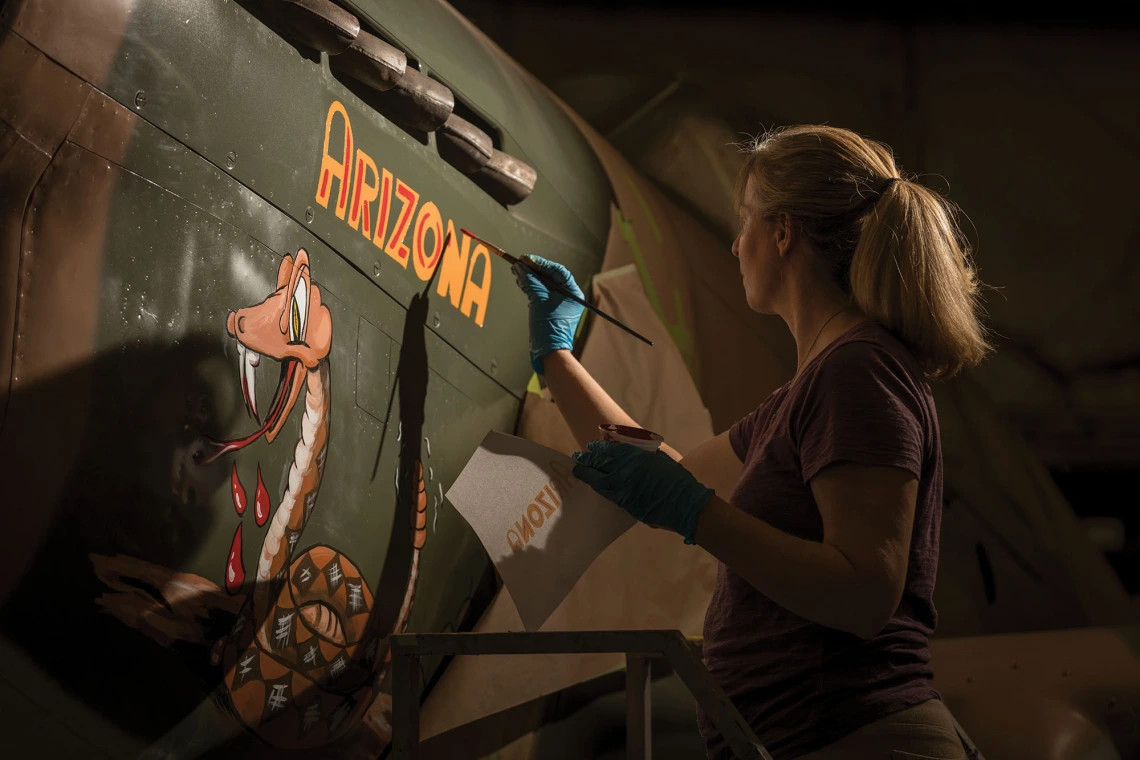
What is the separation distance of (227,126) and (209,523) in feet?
1.82

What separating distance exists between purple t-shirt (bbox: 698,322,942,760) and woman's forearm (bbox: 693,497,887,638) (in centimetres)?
7

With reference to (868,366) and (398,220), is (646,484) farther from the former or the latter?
(398,220)

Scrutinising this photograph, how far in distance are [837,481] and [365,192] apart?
0.95 metres

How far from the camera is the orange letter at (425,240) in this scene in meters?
1.76

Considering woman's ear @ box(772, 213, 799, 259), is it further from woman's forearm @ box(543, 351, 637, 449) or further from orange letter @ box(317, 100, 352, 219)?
orange letter @ box(317, 100, 352, 219)

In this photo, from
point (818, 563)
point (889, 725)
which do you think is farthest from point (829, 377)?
point (889, 725)

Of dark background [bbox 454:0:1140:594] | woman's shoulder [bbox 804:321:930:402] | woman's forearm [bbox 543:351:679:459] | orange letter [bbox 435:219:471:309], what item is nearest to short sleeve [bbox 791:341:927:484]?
woman's shoulder [bbox 804:321:930:402]

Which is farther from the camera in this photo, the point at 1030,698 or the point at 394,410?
the point at 1030,698

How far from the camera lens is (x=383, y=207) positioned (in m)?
1.67

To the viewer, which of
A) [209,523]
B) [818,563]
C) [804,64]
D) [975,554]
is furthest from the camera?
[804,64]

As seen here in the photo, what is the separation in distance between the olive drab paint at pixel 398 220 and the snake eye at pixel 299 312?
0.48 feet

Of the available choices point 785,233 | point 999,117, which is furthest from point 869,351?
point 999,117

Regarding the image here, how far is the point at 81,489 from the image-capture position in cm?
116

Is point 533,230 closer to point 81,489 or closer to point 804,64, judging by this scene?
point 81,489
